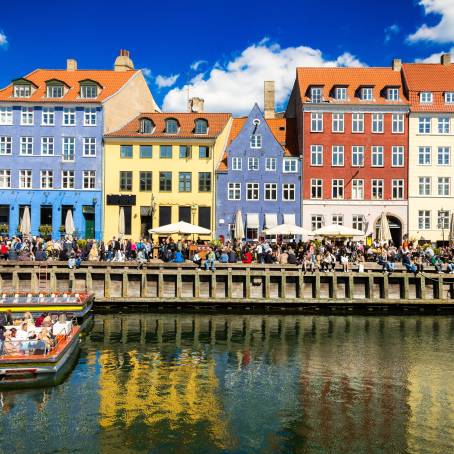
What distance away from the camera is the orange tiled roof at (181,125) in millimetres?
54562

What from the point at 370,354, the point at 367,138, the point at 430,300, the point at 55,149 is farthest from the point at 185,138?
the point at 370,354

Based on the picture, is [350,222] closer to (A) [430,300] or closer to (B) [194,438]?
(A) [430,300]

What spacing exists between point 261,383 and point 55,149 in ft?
134

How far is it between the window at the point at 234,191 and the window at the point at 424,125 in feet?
58.6

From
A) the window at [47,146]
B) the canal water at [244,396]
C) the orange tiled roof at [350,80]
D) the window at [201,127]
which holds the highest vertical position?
the orange tiled roof at [350,80]

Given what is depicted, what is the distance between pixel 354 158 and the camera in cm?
5466

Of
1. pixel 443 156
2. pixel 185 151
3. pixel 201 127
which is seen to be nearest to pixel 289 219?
pixel 185 151

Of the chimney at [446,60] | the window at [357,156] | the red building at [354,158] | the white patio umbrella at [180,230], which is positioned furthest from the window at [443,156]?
the white patio umbrella at [180,230]

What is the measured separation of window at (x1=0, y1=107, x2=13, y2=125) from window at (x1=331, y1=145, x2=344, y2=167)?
30764 mm

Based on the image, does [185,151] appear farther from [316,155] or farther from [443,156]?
[443,156]

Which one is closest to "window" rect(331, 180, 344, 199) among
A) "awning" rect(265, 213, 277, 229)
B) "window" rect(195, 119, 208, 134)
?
"awning" rect(265, 213, 277, 229)

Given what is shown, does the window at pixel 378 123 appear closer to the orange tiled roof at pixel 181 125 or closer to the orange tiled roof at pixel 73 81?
the orange tiled roof at pixel 181 125

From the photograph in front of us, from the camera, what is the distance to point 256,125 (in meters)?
54.5

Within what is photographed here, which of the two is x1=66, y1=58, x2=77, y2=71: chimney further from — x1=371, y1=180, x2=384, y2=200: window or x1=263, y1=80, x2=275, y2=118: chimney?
x1=371, y1=180, x2=384, y2=200: window
